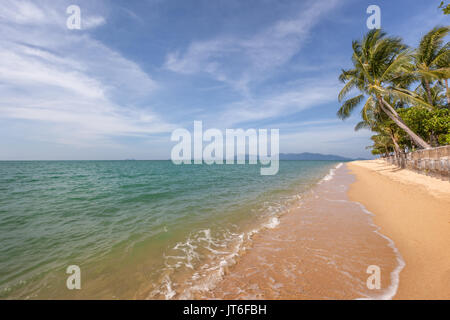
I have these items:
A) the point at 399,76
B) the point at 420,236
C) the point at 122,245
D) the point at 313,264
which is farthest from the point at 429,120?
the point at 122,245

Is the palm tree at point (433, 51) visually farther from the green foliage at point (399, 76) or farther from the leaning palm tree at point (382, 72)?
the leaning palm tree at point (382, 72)

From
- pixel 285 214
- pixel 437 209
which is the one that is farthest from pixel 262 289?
pixel 437 209

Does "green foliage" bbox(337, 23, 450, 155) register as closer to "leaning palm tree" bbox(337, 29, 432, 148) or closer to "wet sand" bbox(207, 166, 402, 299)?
"leaning palm tree" bbox(337, 29, 432, 148)

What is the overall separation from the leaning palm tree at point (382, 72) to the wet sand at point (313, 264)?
15.3 metres

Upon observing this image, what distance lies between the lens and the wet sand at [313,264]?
2988 millimetres

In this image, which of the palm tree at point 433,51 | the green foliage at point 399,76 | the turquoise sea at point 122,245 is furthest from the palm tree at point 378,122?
the turquoise sea at point 122,245

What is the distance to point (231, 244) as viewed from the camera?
512cm

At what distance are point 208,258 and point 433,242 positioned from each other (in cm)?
555

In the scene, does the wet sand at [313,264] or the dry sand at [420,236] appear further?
the wet sand at [313,264]

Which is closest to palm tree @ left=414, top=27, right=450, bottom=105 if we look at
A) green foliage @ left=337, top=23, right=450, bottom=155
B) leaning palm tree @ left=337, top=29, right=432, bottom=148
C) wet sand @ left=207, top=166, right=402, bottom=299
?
green foliage @ left=337, top=23, right=450, bottom=155

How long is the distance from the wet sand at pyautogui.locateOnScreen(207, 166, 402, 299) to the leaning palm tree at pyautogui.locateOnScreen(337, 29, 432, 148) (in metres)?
15.3

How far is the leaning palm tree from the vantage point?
49.5 feet

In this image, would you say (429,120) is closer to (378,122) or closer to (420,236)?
(378,122)
